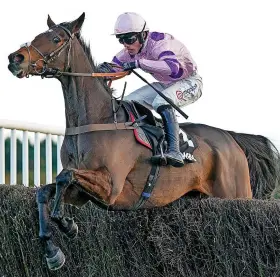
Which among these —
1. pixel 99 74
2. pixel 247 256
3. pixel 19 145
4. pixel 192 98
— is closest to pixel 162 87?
pixel 192 98

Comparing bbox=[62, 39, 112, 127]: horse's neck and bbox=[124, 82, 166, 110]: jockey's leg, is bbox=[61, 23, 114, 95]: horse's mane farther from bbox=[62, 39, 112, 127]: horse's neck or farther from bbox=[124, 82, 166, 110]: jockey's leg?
bbox=[124, 82, 166, 110]: jockey's leg

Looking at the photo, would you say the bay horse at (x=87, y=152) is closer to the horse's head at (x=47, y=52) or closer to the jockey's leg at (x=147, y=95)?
the horse's head at (x=47, y=52)

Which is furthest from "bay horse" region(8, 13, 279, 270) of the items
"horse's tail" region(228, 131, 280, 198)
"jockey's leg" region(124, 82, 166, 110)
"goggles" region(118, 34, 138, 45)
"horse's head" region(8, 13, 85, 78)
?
"horse's tail" region(228, 131, 280, 198)

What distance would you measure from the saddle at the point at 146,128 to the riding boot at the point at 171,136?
0.05 metres

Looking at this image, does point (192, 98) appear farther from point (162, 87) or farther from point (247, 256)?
point (247, 256)

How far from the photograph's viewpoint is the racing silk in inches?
315

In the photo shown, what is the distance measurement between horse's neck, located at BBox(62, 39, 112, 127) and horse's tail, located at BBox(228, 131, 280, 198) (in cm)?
246

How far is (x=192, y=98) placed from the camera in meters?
8.66

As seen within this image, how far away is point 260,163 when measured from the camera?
10.0 meters

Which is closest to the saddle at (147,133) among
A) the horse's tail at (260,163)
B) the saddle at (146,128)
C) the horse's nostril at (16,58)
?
the saddle at (146,128)

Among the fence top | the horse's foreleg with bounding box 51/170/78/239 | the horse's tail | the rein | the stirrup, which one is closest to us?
the horse's foreleg with bounding box 51/170/78/239

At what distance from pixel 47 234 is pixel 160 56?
2069mm

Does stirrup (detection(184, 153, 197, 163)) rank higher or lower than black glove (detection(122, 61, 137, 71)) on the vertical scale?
lower

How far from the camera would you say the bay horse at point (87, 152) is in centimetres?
708
